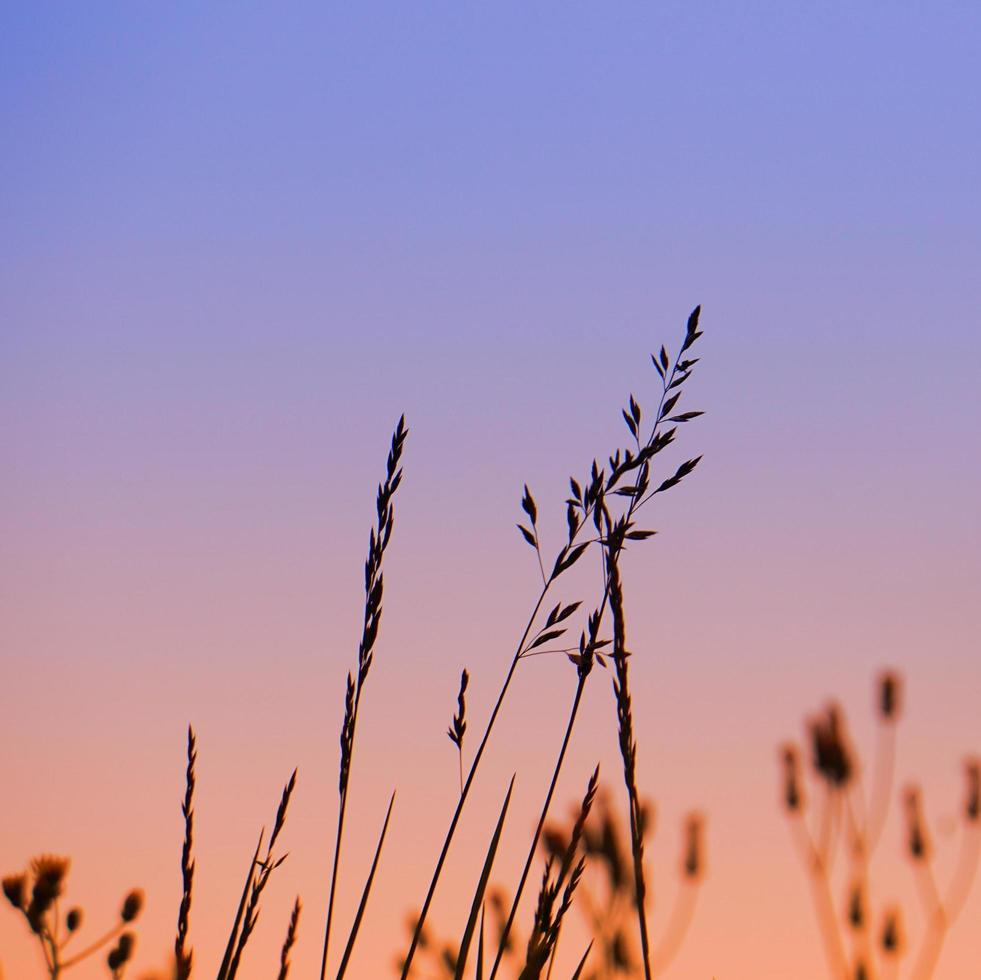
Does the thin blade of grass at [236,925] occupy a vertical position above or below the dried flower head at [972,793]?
above

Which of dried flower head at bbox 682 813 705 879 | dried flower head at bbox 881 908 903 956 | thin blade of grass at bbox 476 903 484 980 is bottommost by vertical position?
dried flower head at bbox 881 908 903 956

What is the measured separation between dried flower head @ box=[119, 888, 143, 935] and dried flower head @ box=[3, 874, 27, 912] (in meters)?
0.26

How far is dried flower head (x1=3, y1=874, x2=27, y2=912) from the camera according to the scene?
8.72 ft

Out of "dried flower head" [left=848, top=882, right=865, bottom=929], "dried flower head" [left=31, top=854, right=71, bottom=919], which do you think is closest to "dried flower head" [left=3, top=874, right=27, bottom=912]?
"dried flower head" [left=31, top=854, right=71, bottom=919]

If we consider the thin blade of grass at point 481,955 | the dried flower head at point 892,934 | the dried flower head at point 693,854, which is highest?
the thin blade of grass at point 481,955

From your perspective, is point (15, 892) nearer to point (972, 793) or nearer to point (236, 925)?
point (236, 925)

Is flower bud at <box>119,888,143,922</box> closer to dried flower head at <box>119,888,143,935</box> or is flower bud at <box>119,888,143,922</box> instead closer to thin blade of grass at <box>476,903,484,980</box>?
dried flower head at <box>119,888,143,935</box>

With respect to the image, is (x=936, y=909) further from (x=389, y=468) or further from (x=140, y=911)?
(x=389, y=468)

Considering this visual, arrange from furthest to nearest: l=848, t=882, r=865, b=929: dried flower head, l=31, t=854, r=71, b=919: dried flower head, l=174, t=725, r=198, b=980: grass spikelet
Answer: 1. l=848, t=882, r=865, b=929: dried flower head
2. l=31, t=854, r=71, b=919: dried flower head
3. l=174, t=725, r=198, b=980: grass spikelet

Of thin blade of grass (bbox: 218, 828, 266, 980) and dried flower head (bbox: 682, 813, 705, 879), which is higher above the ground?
thin blade of grass (bbox: 218, 828, 266, 980)

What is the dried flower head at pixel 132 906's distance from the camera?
112 inches

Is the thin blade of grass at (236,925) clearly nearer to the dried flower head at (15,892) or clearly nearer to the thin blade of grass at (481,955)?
the thin blade of grass at (481,955)

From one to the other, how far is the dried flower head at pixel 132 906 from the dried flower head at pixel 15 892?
264mm

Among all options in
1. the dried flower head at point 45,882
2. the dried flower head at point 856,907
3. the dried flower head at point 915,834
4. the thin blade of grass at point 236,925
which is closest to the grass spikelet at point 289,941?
the thin blade of grass at point 236,925
